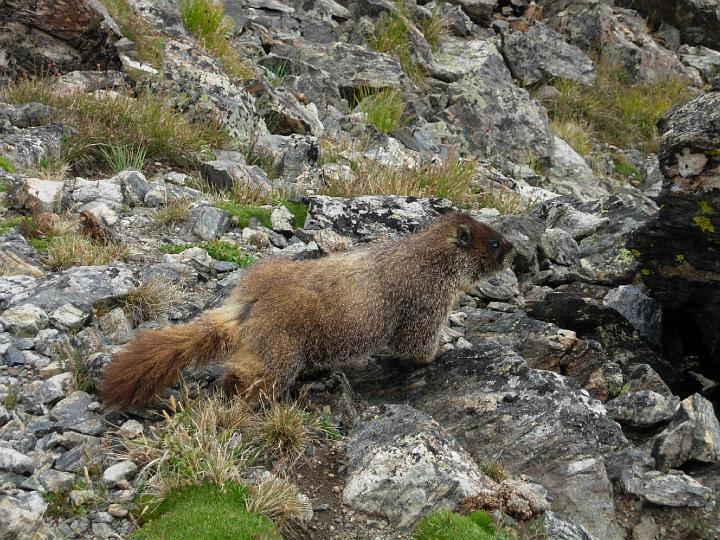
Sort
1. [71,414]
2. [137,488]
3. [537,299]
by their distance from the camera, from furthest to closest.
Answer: [537,299], [71,414], [137,488]

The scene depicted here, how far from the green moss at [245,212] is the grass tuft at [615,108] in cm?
1290

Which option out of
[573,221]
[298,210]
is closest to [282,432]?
[298,210]

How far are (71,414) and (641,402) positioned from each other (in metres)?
5.61

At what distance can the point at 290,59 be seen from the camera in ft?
60.2

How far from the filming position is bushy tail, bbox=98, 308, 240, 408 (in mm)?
6629

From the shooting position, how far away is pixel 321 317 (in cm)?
746

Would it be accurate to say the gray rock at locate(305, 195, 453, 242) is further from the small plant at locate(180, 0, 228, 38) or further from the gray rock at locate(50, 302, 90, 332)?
the small plant at locate(180, 0, 228, 38)

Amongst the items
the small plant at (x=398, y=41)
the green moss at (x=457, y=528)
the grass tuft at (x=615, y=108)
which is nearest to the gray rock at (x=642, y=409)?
the green moss at (x=457, y=528)

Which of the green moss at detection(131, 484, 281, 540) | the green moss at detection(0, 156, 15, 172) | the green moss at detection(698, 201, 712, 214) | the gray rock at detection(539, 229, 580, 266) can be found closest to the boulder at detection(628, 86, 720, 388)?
the green moss at detection(698, 201, 712, 214)

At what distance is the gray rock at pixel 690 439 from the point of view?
738 cm

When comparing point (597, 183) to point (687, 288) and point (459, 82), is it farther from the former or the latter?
point (687, 288)

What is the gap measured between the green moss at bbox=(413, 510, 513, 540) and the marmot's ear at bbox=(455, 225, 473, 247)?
3.33m

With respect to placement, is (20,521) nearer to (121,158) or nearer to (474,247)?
(474,247)

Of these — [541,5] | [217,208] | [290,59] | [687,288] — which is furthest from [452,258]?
[541,5]
